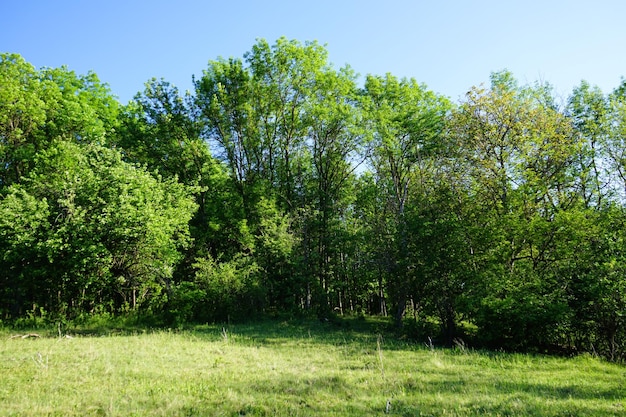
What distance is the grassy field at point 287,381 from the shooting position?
7051mm

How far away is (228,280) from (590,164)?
21.5 m

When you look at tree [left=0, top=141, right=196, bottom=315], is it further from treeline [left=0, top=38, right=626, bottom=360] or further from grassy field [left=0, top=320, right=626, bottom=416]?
grassy field [left=0, top=320, right=626, bottom=416]

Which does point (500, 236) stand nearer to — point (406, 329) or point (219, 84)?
point (406, 329)

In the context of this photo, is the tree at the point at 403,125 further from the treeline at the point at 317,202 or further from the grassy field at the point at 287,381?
the grassy field at the point at 287,381

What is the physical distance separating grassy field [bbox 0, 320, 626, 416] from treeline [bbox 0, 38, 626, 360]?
10.9 feet

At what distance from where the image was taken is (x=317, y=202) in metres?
30.1

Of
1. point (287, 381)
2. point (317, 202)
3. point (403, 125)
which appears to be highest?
point (403, 125)

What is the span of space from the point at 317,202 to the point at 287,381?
70.7ft

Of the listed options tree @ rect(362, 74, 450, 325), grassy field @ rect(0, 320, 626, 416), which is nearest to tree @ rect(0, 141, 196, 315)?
grassy field @ rect(0, 320, 626, 416)

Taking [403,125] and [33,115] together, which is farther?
[403,125]

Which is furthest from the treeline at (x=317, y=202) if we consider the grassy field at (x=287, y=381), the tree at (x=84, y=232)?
the grassy field at (x=287, y=381)

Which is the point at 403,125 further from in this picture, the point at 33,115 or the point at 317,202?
the point at 33,115

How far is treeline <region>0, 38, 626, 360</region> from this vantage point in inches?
639

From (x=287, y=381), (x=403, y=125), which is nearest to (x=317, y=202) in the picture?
(x=403, y=125)
